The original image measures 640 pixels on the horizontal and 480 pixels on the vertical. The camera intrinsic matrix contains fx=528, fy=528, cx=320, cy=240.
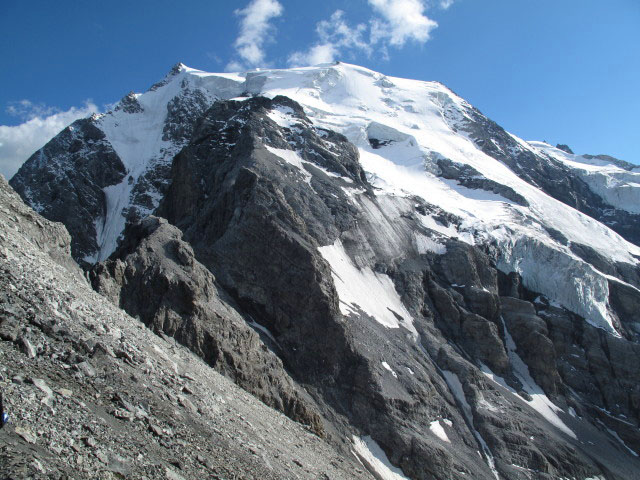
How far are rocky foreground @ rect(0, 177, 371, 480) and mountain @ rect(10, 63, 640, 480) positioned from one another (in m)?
12.9

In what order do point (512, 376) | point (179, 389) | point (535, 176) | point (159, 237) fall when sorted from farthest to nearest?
point (535, 176), point (512, 376), point (159, 237), point (179, 389)

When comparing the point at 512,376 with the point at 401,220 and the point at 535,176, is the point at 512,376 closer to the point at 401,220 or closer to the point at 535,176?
the point at 401,220

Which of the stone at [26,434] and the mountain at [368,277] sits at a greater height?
the mountain at [368,277]

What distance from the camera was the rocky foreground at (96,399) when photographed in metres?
12.9

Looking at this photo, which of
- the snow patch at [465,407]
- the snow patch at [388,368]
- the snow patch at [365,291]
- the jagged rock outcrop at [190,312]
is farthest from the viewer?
the snow patch at [365,291]

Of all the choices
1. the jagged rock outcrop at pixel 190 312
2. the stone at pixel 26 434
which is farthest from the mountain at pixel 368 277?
the stone at pixel 26 434

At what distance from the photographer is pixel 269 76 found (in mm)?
170125

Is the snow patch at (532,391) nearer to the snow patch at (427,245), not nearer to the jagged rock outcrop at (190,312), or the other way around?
the snow patch at (427,245)

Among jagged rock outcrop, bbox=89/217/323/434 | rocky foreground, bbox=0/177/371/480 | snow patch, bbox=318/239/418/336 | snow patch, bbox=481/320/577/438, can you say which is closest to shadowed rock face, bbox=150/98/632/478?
snow patch, bbox=481/320/577/438

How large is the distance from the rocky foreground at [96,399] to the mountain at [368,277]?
12905 mm

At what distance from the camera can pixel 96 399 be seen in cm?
1566

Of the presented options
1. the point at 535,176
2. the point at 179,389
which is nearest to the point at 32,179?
the point at 179,389

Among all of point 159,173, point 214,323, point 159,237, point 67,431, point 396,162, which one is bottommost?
point 67,431

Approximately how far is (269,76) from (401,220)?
9708cm
